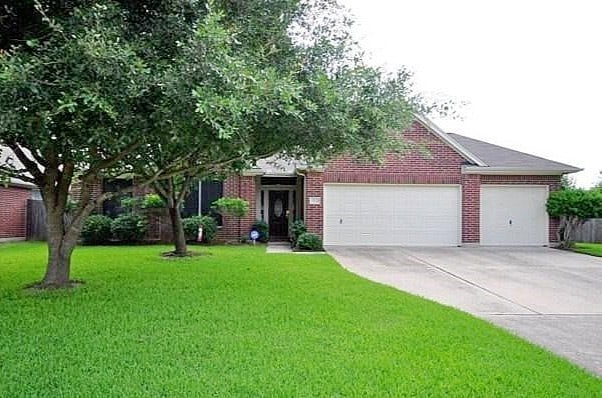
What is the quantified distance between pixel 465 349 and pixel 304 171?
45.3 feet

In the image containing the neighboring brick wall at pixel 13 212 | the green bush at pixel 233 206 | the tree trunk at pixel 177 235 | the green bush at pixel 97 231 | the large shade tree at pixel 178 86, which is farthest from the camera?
the neighboring brick wall at pixel 13 212

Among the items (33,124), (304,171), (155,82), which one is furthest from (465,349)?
(304,171)

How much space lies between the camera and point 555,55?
62.9ft

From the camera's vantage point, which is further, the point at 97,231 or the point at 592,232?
the point at 592,232

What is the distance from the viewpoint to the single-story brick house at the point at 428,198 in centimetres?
1973

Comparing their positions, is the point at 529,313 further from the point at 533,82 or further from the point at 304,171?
the point at 533,82

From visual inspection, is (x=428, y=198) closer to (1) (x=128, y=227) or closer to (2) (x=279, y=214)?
(2) (x=279, y=214)

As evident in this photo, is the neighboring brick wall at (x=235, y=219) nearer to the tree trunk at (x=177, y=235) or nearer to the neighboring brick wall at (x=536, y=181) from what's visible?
the tree trunk at (x=177, y=235)

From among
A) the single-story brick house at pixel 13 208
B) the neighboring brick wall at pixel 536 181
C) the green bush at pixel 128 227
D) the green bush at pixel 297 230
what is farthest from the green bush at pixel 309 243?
the single-story brick house at pixel 13 208

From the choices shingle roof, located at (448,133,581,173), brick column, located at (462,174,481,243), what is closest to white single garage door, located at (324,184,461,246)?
brick column, located at (462,174,481,243)

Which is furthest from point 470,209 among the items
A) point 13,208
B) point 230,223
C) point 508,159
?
point 13,208

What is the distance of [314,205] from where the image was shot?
19.5 metres

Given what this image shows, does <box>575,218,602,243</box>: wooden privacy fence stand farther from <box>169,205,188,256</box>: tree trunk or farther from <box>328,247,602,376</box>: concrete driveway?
<box>169,205,188,256</box>: tree trunk

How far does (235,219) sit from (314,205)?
2.72 m
